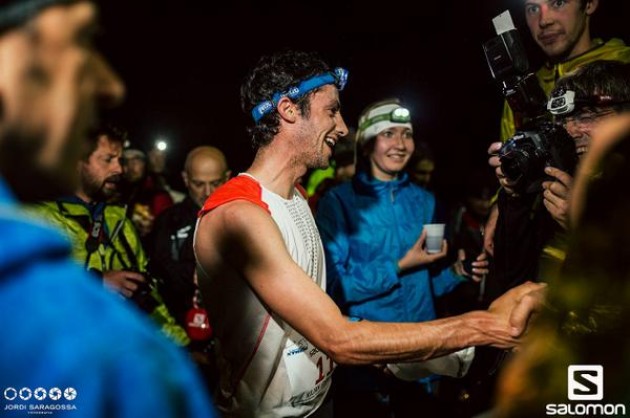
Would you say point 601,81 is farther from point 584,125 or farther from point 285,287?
point 285,287

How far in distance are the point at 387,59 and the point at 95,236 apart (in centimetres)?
925

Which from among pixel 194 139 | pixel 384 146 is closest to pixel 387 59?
pixel 194 139

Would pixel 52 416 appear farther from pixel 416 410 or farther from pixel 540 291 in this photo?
pixel 416 410

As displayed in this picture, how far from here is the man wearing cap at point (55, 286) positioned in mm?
683

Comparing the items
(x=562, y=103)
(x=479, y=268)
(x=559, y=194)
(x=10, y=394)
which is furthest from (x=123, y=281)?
(x=10, y=394)

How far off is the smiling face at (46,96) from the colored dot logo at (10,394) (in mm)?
276

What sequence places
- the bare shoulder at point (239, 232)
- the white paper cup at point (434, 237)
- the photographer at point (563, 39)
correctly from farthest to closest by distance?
1. the white paper cup at point (434, 237)
2. the photographer at point (563, 39)
3. the bare shoulder at point (239, 232)

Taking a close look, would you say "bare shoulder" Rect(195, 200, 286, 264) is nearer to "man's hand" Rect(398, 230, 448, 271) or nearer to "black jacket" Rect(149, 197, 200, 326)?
"man's hand" Rect(398, 230, 448, 271)

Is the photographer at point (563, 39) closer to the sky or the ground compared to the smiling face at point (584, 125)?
closer to the sky

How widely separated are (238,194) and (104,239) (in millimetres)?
1864

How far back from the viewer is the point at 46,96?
76 centimetres

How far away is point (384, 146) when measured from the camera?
13.5 feet

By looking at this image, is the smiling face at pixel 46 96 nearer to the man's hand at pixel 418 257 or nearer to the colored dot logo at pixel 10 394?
the colored dot logo at pixel 10 394

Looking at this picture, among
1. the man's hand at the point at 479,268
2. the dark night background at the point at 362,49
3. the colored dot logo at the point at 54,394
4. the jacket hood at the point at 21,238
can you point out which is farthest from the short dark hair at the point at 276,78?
the dark night background at the point at 362,49
